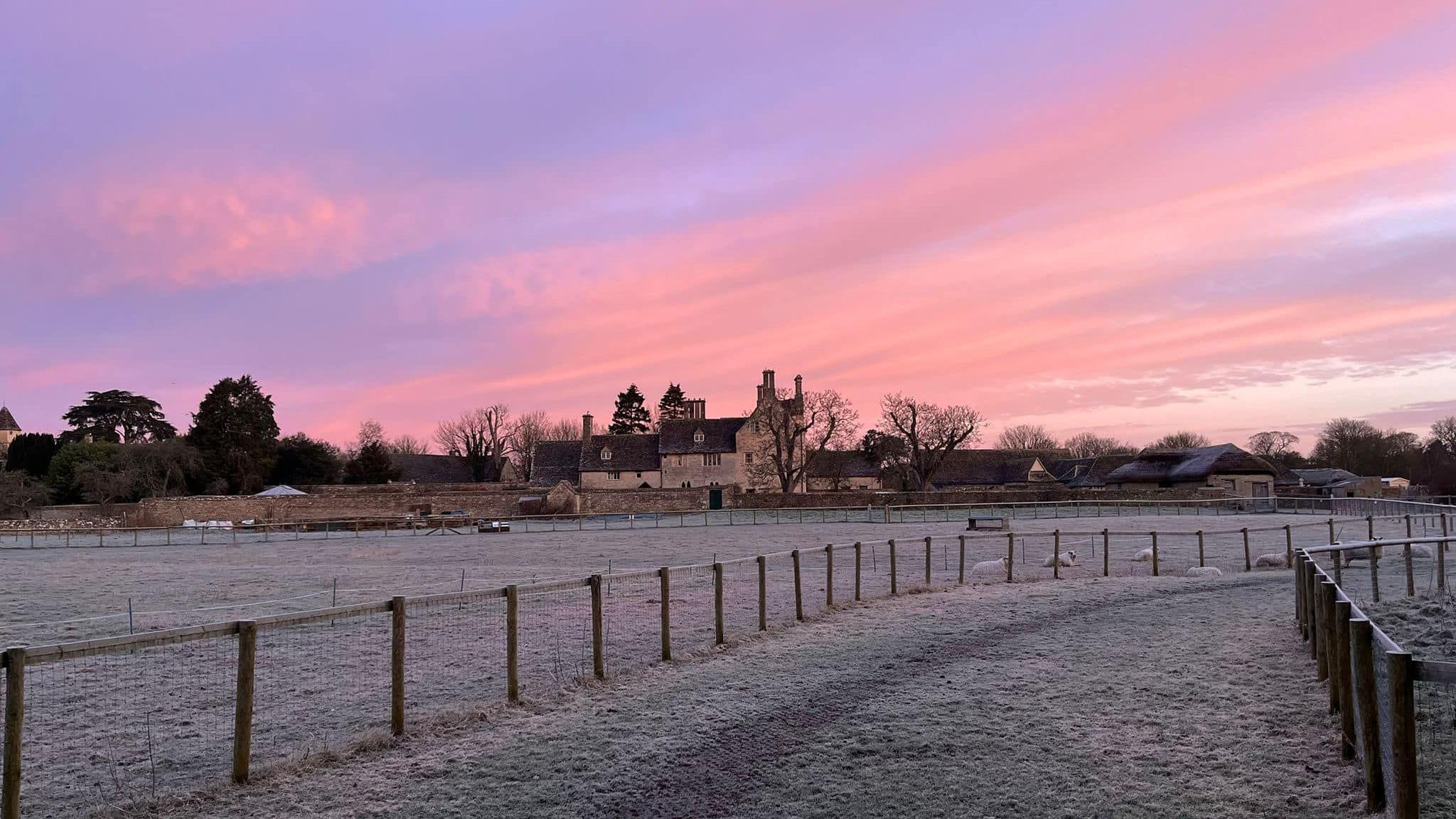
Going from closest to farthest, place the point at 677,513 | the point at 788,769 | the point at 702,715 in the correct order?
the point at 788,769 < the point at 702,715 < the point at 677,513

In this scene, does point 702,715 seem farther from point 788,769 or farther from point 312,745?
point 312,745

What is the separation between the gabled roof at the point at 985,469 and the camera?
99438mm

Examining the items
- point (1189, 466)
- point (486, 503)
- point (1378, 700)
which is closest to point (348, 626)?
point (1378, 700)

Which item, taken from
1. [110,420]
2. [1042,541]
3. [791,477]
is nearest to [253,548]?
[1042,541]

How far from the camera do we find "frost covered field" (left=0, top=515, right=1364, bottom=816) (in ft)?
29.3

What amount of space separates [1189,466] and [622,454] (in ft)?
149

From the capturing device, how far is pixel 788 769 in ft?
25.2

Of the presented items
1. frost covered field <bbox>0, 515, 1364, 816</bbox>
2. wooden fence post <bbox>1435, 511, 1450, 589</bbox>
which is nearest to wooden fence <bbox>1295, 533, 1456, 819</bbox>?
frost covered field <bbox>0, 515, 1364, 816</bbox>

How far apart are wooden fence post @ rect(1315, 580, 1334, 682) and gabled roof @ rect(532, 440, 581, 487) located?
7736 centimetres

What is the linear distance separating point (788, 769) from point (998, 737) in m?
1.99

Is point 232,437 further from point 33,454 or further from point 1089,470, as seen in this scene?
point 1089,470

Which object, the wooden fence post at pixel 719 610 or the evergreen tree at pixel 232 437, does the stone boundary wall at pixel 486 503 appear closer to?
the evergreen tree at pixel 232 437

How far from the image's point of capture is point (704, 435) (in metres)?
86.8

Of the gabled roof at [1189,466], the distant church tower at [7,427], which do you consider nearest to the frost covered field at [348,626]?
the gabled roof at [1189,466]
